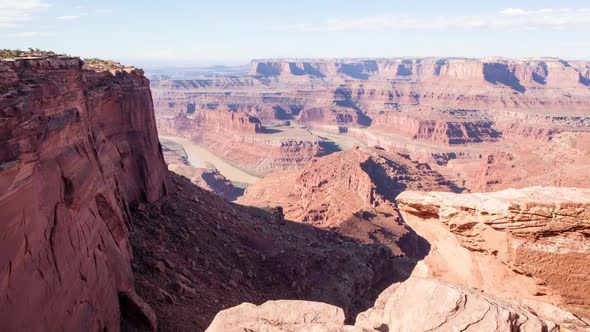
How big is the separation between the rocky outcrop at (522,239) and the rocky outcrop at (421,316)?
125 cm

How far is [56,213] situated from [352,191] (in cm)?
6250

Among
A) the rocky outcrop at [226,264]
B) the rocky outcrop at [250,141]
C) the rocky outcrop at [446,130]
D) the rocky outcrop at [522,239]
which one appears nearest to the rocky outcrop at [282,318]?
the rocky outcrop at [522,239]

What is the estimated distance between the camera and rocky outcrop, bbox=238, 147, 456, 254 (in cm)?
5400

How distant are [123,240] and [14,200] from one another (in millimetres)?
8916

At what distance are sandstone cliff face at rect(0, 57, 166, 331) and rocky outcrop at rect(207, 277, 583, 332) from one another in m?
5.50

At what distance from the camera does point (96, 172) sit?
17.9 metres

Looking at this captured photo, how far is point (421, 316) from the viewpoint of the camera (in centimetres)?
1230

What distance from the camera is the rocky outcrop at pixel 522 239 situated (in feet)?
43.9

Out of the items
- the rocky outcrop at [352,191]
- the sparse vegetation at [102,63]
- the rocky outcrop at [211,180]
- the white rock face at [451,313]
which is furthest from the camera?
the rocky outcrop at [211,180]

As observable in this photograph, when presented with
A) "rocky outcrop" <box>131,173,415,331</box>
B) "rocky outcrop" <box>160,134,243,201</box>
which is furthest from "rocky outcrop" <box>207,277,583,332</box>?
Answer: "rocky outcrop" <box>160,134,243,201</box>

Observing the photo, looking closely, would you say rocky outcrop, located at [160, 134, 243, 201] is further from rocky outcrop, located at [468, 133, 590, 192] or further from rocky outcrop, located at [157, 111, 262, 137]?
rocky outcrop, located at [468, 133, 590, 192]

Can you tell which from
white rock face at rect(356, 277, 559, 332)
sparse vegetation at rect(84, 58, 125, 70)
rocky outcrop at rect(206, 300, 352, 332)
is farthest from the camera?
sparse vegetation at rect(84, 58, 125, 70)

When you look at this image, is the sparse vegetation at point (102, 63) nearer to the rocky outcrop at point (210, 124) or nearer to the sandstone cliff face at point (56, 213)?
the sandstone cliff face at point (56, 213)

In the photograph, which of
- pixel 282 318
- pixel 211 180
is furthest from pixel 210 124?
pixel 282 318
